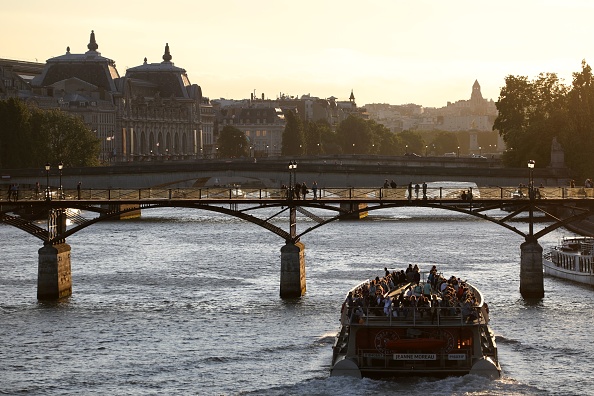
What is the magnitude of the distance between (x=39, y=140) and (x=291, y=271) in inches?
3664

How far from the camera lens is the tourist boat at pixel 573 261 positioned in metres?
87.4

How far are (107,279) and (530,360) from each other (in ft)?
114

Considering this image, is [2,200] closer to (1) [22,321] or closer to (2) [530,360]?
(1) [22,321]

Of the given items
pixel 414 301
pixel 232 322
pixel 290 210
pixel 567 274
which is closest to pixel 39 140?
pixel 567 274

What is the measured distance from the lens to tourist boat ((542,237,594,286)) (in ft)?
287

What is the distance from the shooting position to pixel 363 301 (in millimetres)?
59281

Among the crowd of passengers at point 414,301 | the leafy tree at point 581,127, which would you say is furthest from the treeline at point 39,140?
the crowd of passengers at point 414,301

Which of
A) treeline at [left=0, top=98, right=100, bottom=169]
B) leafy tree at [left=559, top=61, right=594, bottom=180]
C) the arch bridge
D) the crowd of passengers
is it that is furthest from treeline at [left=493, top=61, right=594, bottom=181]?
the crowd of passengers

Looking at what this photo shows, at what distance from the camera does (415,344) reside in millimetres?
57438

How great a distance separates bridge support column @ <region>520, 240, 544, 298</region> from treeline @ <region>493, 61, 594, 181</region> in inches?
2688

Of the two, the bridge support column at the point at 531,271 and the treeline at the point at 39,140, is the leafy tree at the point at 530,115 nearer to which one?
Result: the treeline at the point at 39,140

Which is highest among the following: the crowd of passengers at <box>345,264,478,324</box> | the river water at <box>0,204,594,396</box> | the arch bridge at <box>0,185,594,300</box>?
the arch bridge at <box>0,185,594,300</box>

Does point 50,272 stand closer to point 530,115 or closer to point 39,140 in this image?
point 39,140

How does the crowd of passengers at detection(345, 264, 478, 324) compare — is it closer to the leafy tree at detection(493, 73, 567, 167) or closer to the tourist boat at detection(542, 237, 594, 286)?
the tourist boat at detection(542, 237, 594, 286)
